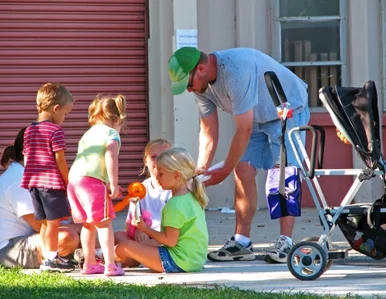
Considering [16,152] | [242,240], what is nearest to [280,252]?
[242,240]

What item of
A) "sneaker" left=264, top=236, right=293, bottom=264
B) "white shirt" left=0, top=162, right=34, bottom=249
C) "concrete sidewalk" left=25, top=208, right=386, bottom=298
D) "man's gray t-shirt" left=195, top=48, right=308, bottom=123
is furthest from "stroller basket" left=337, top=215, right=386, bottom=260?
"white shirt" left=0, top=162, right=34, bottom=249

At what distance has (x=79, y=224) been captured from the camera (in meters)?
7.89

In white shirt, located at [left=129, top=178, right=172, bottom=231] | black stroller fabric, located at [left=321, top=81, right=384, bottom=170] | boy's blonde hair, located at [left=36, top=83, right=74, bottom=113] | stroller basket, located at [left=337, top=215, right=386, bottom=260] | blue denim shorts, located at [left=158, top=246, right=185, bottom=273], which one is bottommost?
blue denim shorts, located at [left=158, top=246, right=185, bottom=273]

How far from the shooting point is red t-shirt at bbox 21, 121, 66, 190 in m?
7.30

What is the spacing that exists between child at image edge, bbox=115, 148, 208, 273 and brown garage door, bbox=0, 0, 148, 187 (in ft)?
14.8

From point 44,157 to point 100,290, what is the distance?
4.69 feet

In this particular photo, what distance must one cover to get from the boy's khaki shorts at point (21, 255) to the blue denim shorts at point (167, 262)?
3.24ft

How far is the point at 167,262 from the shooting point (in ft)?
23.5

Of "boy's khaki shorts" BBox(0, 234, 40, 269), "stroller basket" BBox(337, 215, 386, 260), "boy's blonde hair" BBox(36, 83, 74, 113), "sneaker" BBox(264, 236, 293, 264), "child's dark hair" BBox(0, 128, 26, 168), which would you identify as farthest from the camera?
"child's dark hair" BBox(0, 128, 26, 168)

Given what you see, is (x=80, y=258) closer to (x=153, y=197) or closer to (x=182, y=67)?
(x=153, y=197)

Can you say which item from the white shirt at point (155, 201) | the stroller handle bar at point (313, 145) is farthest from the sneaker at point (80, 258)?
the stroller handle bar at point (313, 145)

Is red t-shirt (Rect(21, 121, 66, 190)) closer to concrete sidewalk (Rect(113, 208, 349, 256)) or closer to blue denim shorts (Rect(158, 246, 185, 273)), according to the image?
blue denim shorts (Rect(158, 246, 185, 273))

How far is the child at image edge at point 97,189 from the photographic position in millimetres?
7086

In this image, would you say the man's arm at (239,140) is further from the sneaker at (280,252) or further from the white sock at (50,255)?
the white sock at (50,255)
